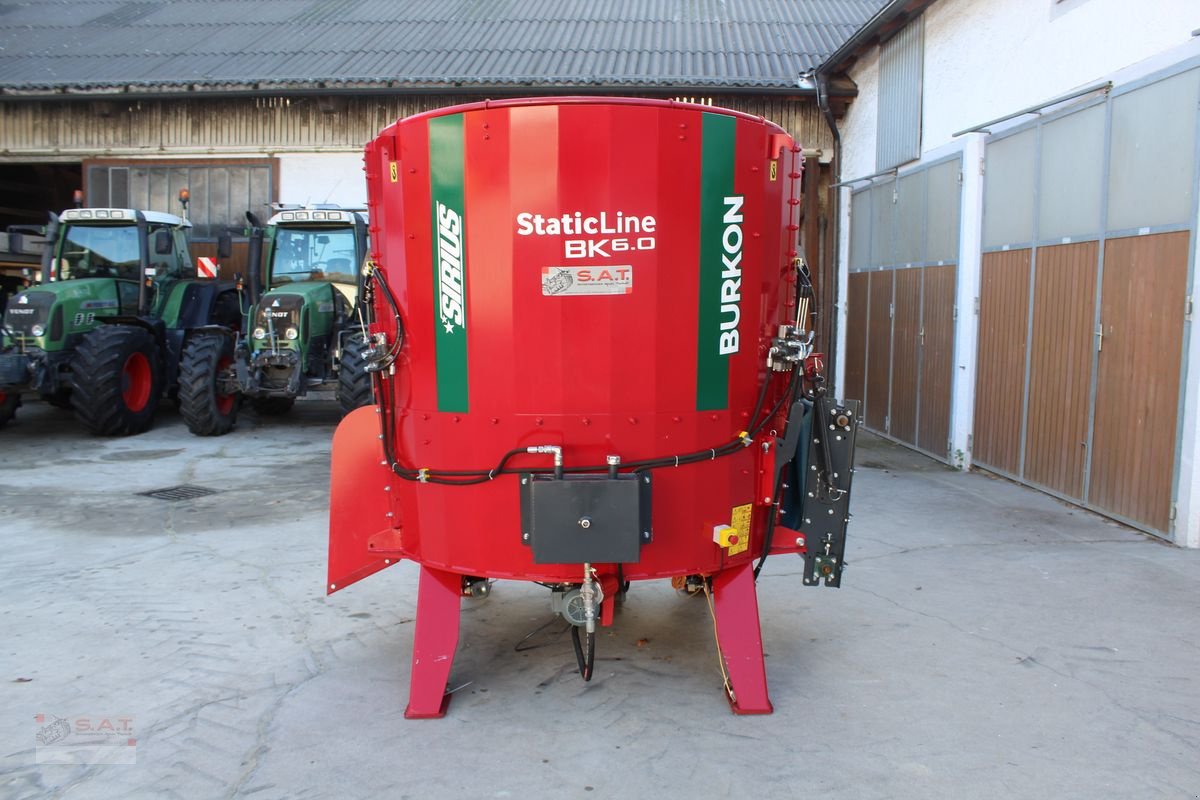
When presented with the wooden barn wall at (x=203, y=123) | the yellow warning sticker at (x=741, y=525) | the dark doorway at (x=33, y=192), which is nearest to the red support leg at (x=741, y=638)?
the yellow warning sticker at (x=741, y=525)

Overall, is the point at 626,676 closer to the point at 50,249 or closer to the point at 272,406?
the point at 272,406

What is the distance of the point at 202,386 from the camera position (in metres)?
10.4

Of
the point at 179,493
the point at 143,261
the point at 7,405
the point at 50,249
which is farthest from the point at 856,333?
the point at 7,405

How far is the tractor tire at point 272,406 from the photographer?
1223 cm

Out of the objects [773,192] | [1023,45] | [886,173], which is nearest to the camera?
[773,192]

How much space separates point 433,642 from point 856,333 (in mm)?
9258

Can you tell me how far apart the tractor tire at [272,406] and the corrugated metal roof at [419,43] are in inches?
171

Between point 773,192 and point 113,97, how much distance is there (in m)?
12.8

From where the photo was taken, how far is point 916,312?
970cm

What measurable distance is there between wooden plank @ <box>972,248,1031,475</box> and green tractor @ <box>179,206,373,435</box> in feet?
19.6

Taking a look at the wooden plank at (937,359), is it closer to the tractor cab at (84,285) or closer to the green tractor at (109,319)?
the green tractor at (109,319)

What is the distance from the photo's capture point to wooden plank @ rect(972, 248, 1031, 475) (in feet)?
25.2

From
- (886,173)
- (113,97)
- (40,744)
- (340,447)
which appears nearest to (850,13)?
(886,173)

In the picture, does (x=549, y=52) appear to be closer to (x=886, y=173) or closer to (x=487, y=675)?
(x=886, y=173)
